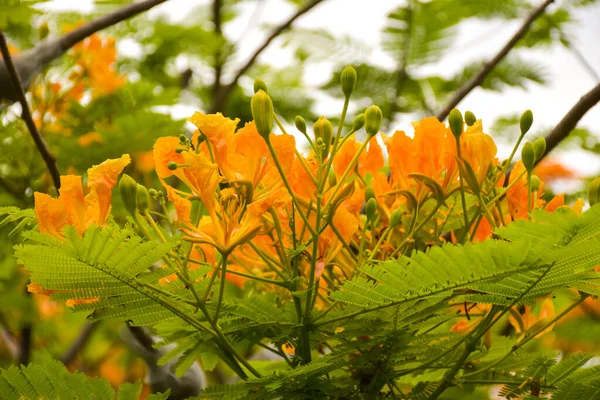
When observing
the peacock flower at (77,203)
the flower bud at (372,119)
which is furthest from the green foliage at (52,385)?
the flower bud at (372,119)

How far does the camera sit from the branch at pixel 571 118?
1.66 m

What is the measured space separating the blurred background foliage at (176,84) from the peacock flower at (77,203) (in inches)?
45.3

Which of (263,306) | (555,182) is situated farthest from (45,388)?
(555,182)

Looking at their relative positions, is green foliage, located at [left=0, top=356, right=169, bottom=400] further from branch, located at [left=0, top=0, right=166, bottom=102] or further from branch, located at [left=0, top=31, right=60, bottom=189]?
branch, located at [left=0, top=0, right=166, bottom=102]

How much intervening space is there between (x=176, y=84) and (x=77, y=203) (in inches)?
85.7

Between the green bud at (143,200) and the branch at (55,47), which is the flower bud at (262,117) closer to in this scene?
the green bud at (143,200)

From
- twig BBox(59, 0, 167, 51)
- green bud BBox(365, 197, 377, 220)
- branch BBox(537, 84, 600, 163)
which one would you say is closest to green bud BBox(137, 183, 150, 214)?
green bud BBox(365, 197, 377, 220)

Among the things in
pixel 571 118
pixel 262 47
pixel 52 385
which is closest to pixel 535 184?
pixel 571 118

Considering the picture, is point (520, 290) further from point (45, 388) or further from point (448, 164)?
point (45, 388)

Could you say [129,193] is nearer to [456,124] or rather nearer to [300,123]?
[300,123]

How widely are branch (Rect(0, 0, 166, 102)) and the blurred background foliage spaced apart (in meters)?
0.34

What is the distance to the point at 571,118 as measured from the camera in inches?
65.5

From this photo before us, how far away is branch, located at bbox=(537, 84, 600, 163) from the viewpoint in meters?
1.66

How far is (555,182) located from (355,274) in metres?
2.34
